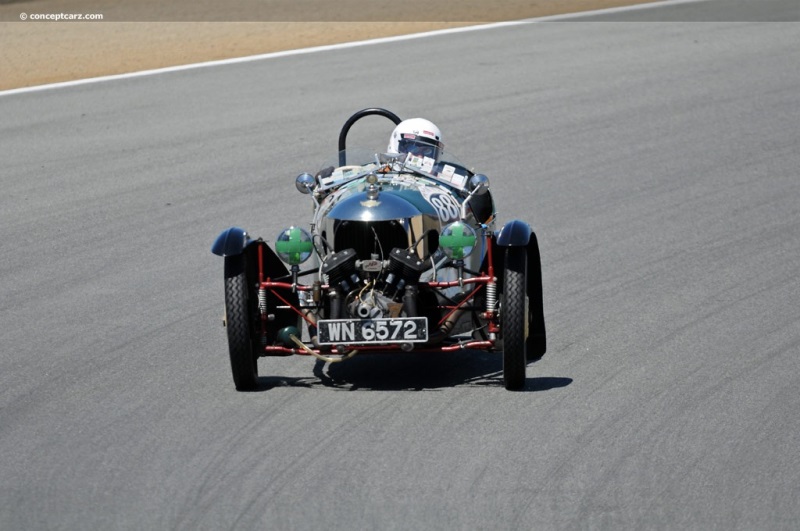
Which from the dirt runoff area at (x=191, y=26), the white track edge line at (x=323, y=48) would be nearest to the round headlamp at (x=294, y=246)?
the white track edge line at (x=323, y=48)

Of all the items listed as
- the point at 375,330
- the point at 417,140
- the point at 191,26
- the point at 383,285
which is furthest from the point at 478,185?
the point at 191,26

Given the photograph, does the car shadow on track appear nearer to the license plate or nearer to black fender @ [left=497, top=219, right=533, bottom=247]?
the license plate

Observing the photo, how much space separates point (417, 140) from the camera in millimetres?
10016

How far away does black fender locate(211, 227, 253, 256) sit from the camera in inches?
336

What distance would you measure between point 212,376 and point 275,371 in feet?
1.32

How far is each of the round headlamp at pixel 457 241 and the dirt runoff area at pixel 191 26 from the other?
12406mm

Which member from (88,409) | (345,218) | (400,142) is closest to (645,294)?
(400,142)

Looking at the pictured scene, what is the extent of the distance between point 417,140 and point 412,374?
6.46 feet

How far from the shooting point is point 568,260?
11.7m

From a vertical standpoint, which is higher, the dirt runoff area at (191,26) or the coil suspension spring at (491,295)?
the dirt runoff area at (191,26)

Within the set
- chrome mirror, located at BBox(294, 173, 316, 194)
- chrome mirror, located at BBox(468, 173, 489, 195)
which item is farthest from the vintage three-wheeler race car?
chrome mirror, located at BBox(294, 173, 316, 194)

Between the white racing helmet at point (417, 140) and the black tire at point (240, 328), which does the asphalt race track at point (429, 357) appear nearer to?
the black tire at point (240, 328)

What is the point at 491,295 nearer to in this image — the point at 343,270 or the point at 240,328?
the point at 343,270

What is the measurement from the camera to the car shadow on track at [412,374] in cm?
854
